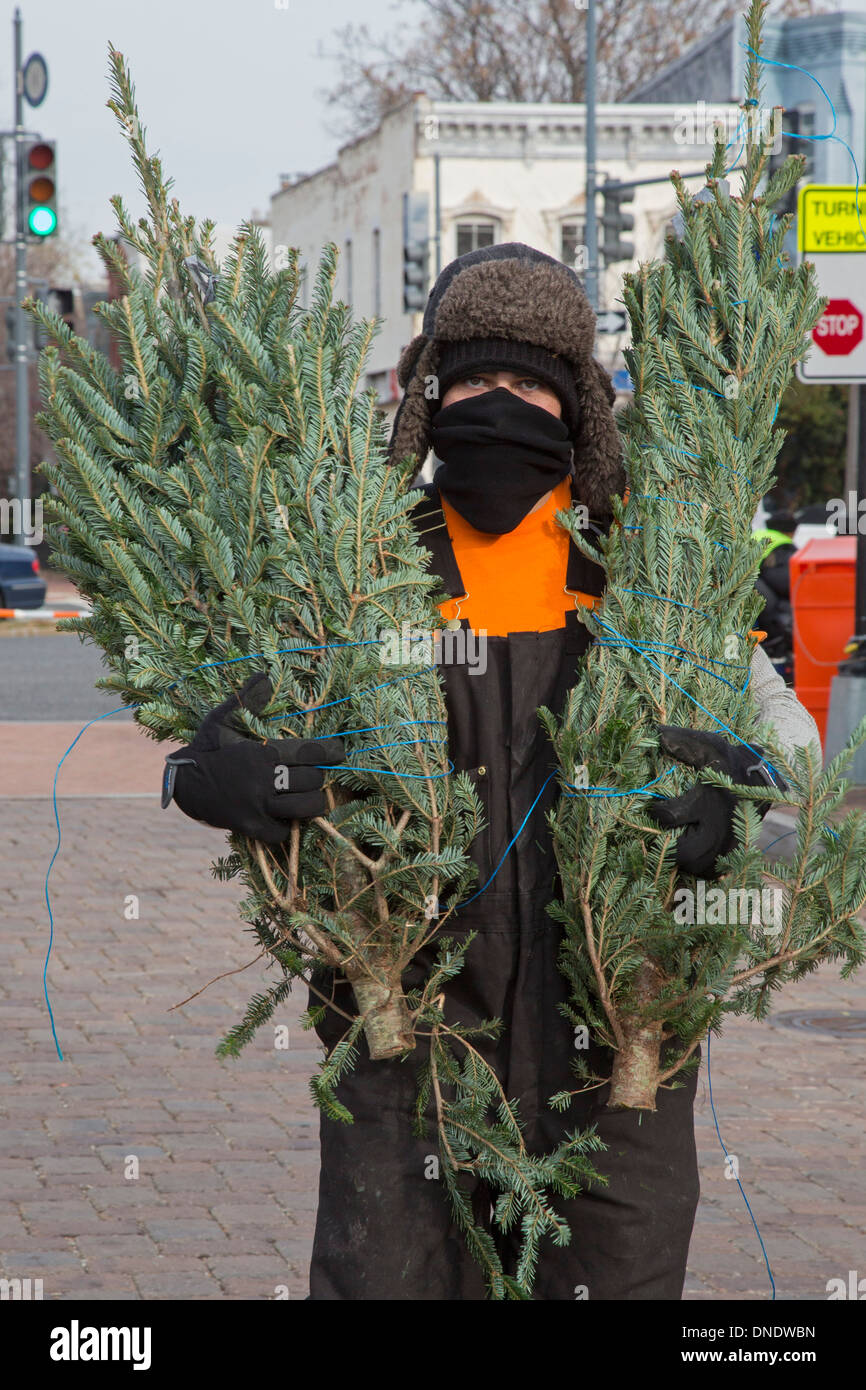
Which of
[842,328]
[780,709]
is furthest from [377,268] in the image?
[780,709]

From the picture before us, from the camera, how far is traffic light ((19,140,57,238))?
49.1ft

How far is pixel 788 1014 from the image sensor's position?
6.50 meters

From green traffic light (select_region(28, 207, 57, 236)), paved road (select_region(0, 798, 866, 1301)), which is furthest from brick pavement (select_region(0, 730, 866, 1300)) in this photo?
green traffic light (select_region(28, 207, 57, 236))

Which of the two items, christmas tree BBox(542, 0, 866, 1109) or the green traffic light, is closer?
christmas tree BBox(542, 0, 866, 1109)

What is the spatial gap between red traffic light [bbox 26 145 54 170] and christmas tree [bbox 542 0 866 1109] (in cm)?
1330

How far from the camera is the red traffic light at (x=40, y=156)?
1499cm

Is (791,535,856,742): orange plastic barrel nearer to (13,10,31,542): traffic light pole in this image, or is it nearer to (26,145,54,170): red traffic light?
(13,10,31,542): traffic light pole

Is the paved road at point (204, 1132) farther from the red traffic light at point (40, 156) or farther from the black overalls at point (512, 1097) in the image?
the red traffic light at point (40, 156)

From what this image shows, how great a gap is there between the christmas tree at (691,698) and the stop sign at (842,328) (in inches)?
285

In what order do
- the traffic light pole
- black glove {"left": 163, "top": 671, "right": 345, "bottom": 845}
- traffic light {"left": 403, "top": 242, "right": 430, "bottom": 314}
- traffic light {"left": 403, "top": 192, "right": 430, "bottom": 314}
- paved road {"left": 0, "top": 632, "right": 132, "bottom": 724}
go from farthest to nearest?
traffic light {"left": 403, "top": 242, "right": 430, "bottom": 314}
traffic light {"left": 403, "top": 192, "right": 430, "bottom": 314}
the traffic light pole
paved road {"left": 0, "top": 632, "right": 132, "bottom": 724}
black glove {"left": 163, "top": 671, "right": 345, "bottom": 845}

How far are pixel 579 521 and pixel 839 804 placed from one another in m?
0.63

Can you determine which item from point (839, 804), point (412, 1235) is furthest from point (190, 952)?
point (839, 804)

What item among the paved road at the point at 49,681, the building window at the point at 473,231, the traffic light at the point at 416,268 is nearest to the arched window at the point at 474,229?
the building window at the point at 473,231
